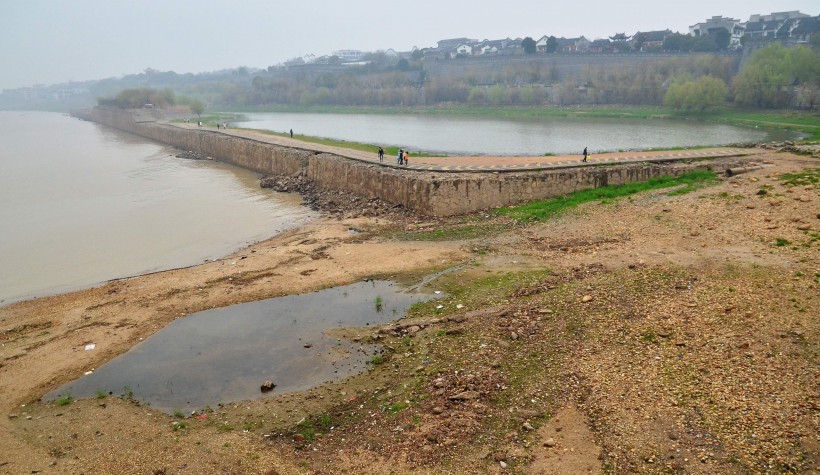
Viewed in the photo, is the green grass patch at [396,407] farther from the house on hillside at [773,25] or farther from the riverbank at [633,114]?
the house on hillside at [773,25]

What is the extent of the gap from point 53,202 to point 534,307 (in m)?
36.0

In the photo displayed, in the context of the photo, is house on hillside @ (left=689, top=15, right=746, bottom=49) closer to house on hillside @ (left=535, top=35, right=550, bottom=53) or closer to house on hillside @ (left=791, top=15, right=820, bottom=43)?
house on hillside @ (left=791, top=15, right=820, bottom=43)

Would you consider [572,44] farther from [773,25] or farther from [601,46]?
[773,25]

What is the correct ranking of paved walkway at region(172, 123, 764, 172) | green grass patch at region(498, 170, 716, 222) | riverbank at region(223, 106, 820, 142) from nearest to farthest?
1. green grass patch at region(498, 170, 716, 222)
2. paved walkway at region(172, 123, 764, 172)
3. riverbank at region(223, 106, 820, 142)

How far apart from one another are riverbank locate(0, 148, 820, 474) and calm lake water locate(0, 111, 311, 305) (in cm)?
402

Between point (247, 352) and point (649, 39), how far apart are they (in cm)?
12915

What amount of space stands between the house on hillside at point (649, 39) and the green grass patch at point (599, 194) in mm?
96366

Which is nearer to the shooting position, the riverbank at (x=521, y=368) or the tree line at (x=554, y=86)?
the riverbank at (x=521, y=368)

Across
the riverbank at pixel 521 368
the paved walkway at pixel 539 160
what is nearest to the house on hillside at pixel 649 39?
the paved walkway at pixel 539 160

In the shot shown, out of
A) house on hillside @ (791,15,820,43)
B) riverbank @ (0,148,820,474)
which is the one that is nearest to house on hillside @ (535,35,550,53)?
house on hillside @ (791,15,820,43)

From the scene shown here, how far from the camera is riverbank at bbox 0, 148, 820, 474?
10375 mm

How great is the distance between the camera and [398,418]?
1159 cm

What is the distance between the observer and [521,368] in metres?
12.9

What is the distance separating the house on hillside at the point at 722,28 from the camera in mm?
110481
